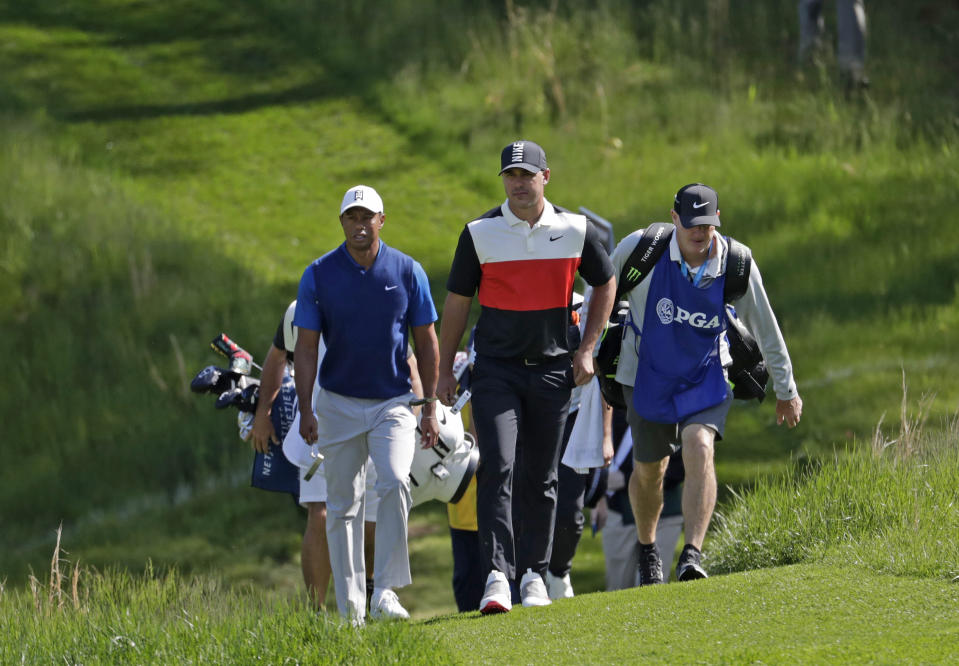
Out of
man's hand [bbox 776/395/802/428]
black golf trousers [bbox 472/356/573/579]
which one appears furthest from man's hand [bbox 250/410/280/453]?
man's hand [bbox 776/395/802/428]

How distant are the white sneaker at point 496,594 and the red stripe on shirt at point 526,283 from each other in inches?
46.6

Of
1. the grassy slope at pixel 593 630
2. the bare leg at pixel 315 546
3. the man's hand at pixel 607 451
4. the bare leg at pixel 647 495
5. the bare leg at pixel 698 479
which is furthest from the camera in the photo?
the bare leg at pixel 315 546

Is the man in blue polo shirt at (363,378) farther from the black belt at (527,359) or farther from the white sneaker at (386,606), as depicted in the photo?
the black belt at (527,359)

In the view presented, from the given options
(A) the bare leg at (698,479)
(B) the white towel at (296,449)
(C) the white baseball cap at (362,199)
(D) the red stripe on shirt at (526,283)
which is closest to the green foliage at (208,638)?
(B) the white towel at (296,449)

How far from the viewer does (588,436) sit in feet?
25.2

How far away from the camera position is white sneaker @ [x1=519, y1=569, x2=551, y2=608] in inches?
268

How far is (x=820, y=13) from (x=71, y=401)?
9.30 meters

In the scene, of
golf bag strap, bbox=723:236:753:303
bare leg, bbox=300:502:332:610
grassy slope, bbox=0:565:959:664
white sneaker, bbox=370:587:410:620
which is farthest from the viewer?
bare leg, bbox=300:502:332:610

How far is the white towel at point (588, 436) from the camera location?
7664 millimetres

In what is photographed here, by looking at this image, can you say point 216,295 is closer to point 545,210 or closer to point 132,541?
point 132,541

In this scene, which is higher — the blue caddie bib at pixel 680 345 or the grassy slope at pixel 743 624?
the blue caddie bib at pixel 680 345

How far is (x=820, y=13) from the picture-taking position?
1706 cm

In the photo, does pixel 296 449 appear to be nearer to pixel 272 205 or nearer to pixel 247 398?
pixel 247 398

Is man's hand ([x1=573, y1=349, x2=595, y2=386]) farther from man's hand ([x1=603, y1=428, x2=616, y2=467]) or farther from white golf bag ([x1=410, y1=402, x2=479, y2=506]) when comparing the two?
white golf bag ([x1=410, y1=402, x2=479, y2=506])
